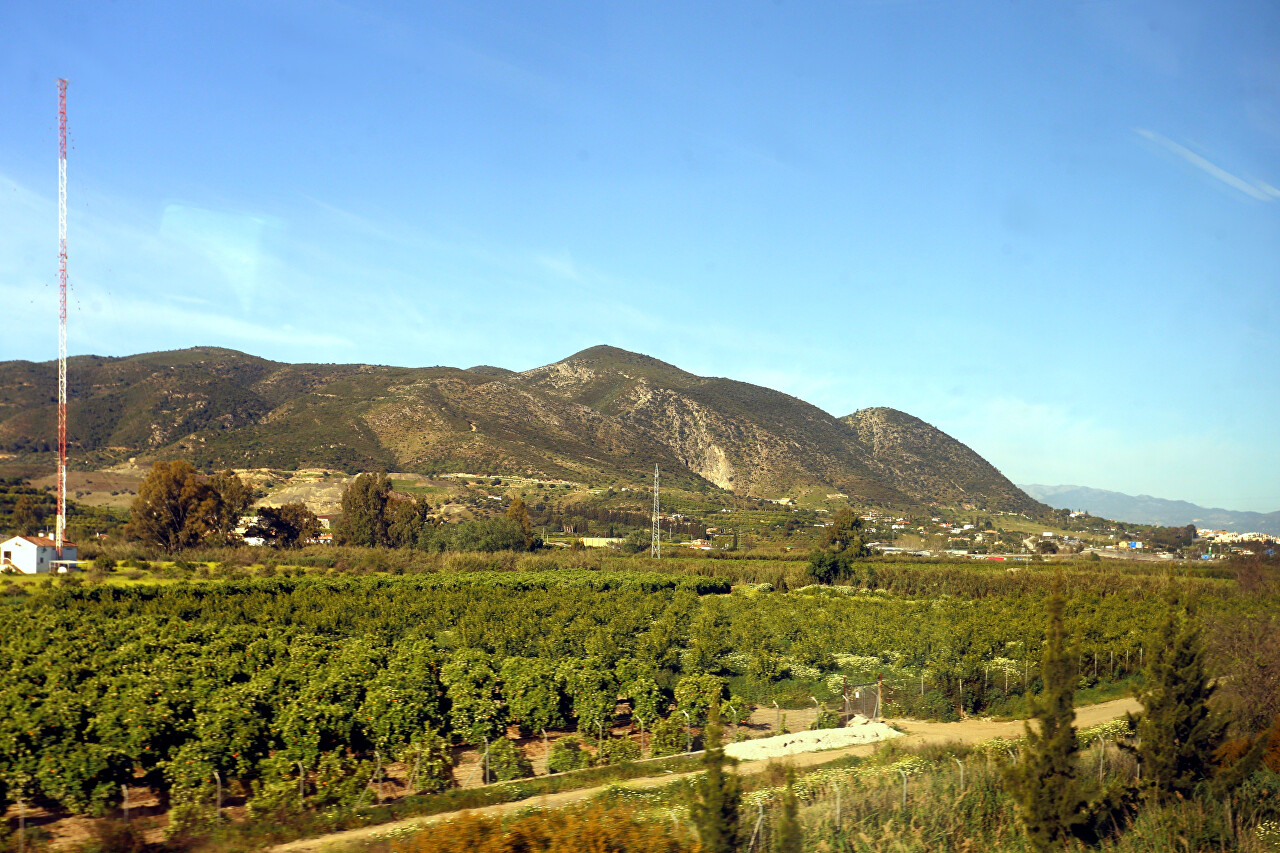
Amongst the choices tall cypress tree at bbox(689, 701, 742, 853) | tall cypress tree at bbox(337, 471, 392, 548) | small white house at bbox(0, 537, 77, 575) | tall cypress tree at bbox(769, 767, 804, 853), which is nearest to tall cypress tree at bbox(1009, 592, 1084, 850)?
tall cypress tree at bbox(769, 767, 804, 853)

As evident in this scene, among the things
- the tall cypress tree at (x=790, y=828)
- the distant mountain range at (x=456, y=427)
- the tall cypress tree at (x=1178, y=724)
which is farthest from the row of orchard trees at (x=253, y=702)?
the distant mountain range at (x=456, y=427)

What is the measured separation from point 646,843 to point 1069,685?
232 inches

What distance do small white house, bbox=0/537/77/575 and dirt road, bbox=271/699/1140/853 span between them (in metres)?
58.0

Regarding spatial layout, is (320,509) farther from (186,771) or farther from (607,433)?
(186,771)

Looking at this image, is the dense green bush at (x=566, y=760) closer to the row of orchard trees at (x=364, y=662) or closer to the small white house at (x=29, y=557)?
the row of orchard trees at (x=364, y=662)

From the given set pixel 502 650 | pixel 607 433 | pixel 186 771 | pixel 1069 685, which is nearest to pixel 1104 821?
pixel 1069 685

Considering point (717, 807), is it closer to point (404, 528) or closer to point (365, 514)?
point (365, 514)

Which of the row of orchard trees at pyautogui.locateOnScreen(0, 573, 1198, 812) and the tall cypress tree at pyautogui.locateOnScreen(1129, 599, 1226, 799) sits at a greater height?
the tall cypress tree at pyautogui.locateOnScreen(1129, 599, 1226, 799)

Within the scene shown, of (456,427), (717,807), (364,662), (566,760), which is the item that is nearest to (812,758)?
(566,760)

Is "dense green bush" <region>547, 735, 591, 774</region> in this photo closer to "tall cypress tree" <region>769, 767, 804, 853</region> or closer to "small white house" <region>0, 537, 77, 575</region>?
"tall cypress tree" <region>769, 767, 804, 853</region>

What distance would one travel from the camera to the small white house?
59469mm

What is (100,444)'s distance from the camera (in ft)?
448

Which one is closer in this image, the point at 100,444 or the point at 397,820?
the point at 397,820

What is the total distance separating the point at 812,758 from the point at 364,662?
13333 mm
